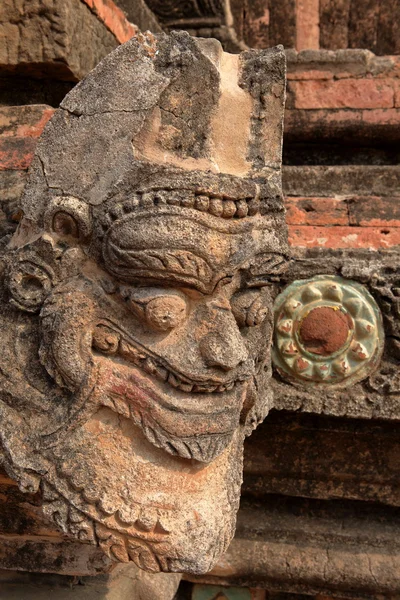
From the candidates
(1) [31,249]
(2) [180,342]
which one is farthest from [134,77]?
(2) [180,342]

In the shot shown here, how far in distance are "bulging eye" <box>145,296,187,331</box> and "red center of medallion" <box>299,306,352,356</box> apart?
1.52ft

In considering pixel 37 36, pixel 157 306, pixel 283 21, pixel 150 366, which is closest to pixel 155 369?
pixel 150 366

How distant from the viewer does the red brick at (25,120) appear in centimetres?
150

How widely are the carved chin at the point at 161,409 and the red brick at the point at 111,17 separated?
1200 mm

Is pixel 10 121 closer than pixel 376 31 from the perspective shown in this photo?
Yes

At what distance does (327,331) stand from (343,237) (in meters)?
0.28

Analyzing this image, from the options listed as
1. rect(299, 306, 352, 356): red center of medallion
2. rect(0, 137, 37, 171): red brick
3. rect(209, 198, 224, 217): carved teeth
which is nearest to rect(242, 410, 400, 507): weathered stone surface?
rect(299, 306, 352, 356): red center of medallion

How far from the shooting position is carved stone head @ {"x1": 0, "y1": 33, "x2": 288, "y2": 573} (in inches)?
43.3

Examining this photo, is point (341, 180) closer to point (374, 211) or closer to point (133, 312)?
point (374, 211)

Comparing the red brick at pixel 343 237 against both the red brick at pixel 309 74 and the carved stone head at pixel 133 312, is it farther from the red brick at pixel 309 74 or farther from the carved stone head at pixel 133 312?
the red brick at pixel 309 74

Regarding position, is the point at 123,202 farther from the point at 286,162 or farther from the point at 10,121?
the point at 286,162

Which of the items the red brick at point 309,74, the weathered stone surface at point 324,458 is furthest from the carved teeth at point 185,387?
the red brick at point 309,74

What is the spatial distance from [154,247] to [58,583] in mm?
1026

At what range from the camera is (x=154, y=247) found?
107cm
